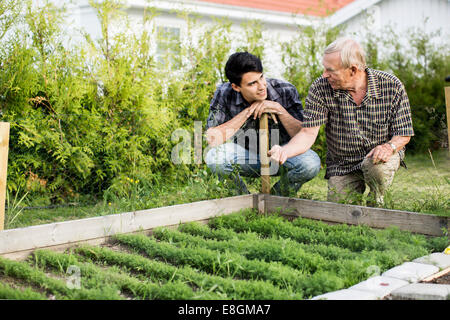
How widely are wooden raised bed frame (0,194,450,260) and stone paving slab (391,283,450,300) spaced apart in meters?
1.05

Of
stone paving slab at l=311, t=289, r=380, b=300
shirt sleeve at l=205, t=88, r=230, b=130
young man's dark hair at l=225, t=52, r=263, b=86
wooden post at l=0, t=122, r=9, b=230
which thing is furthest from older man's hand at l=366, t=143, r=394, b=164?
wooden post at l=0, t=122, r=9, b=230

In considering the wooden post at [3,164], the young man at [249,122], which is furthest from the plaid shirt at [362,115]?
the wooden post at [3,164]

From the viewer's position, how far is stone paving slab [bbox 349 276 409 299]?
2.17 m

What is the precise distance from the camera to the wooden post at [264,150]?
426 cm

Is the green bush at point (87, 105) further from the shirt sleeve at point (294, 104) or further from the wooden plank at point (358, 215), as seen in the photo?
the shirt sleeve at point (294, 104)

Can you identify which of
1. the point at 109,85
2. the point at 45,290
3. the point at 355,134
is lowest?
the point at 45,290

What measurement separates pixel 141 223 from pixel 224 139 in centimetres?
117

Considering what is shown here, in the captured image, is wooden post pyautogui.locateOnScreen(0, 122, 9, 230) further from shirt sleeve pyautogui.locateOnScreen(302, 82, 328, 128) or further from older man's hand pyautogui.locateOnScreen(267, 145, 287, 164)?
shirt sleeve pyautogui.locateOnScreen(302, 82, 328, 128)

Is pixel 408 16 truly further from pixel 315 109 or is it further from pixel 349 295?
pixel 349 295

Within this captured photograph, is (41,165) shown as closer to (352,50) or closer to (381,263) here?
(352,50)

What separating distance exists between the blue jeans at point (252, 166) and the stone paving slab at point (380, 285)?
196 cm

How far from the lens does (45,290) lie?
96.1 inches
